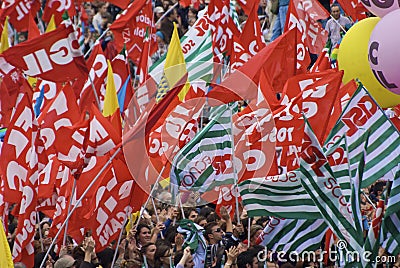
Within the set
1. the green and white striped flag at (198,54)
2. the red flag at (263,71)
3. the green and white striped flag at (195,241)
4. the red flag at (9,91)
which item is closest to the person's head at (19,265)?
the green and white striped flag at (195,241)

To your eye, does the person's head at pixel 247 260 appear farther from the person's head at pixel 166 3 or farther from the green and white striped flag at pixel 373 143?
the person's head at pixel 166 3

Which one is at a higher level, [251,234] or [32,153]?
[32,153]

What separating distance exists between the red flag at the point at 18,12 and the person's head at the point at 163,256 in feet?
25.4

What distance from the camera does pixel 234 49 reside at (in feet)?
52.4

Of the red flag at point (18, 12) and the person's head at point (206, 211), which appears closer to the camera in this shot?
the person's head at point (206, 211)

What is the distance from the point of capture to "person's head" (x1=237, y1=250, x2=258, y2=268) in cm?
1180

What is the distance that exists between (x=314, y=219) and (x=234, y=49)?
16.5 ft

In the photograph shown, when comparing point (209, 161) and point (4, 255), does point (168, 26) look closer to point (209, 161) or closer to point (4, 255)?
point (209, 161)

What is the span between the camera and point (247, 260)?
11.8 meters

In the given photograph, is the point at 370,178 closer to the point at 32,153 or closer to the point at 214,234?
the point at 214,234

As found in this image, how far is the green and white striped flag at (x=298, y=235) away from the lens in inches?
455

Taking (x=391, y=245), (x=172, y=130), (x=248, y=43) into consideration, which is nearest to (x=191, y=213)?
(x=172, y=130)

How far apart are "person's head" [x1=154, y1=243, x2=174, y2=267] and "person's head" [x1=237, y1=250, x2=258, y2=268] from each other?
2.78ft

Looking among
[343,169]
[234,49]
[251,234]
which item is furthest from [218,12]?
[343,169]
